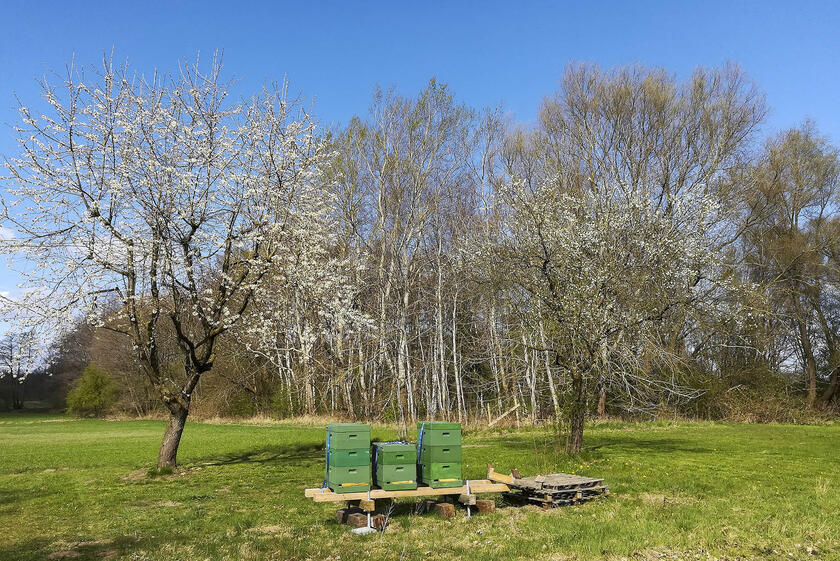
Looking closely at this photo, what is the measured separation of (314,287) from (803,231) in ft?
94.1

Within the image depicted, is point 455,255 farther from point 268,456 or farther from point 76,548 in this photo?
point 76,548

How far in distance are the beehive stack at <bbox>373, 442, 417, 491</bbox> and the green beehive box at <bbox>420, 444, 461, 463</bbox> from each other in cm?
27

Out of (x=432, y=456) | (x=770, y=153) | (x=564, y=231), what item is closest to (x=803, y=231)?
(x=770, y=153)

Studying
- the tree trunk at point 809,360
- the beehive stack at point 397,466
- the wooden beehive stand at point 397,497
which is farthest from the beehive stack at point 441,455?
the tree trunk at point 809,360

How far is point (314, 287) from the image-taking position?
15102 mm

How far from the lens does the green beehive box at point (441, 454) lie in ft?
28.9

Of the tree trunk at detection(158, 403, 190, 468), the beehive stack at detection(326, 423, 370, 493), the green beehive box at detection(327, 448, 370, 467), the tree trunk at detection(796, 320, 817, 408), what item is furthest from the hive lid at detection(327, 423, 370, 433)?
the tree trunk at detection(796, 320, 817, 408)

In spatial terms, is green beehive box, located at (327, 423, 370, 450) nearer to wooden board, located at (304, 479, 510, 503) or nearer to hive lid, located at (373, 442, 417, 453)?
hive lid, located at (373, 442, 417, 453)

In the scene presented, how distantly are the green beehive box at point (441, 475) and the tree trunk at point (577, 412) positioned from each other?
18.9 feet

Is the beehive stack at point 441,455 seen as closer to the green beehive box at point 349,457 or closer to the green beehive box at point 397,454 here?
the green beehive box at point 397,454

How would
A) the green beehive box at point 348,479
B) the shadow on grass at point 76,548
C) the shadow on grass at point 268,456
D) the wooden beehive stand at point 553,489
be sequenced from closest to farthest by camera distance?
the shadow on grass at point 76,548 < the green beehive box at point 348,479 < the wooden beehive stand at point 553,489 < the shadow on grass at point 268,456

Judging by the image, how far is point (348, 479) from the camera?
27.3 ft

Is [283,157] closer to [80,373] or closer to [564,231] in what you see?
[564,231]

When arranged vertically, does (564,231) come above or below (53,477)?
above
